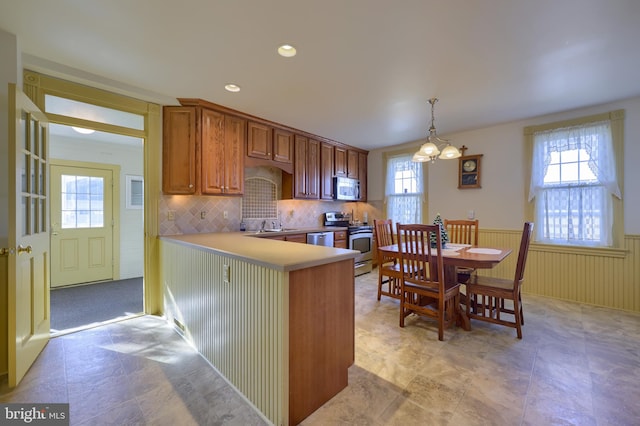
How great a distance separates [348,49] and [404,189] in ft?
11.1

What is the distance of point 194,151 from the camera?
3.04 metres

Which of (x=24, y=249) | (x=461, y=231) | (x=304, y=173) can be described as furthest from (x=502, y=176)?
(x=24, y=249)

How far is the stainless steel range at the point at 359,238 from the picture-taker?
466 centimetres

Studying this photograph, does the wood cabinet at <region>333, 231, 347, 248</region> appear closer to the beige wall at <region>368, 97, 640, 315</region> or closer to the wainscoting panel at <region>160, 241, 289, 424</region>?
the beige wall at <region>368, 97, 640, 315</region>

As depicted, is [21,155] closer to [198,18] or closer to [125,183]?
[198,18]

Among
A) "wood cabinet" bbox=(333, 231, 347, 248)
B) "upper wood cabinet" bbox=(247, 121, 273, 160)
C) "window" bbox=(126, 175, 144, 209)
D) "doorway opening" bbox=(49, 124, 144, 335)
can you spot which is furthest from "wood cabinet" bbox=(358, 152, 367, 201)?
"window" bbox=(126, 175, 144, 209)

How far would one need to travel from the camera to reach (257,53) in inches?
82.7

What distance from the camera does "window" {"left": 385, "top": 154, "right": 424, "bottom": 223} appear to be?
4828mm

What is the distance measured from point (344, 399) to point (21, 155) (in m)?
2.66

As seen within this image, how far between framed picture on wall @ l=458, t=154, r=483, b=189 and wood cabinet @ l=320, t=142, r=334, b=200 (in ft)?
6.91

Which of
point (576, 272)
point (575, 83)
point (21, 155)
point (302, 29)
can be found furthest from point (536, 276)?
point (21, 155)

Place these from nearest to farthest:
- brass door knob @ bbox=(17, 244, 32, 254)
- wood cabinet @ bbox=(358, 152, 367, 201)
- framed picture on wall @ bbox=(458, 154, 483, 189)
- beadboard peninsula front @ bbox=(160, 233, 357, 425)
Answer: beadboard peninsula front @ bbox=(160, 233, 357, 425)
brass door knob @ bbox=(17, 244, 32, 254)
framed picture on wall @ bbox=(458, 154, 483, 189)
wood cabinet @ bbox=(358, 152, 367, 201)

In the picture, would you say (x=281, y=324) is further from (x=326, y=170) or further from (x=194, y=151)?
(x=326, y=170)

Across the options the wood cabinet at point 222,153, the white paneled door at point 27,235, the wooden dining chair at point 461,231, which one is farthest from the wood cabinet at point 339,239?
the white paneled door at point 27,235
